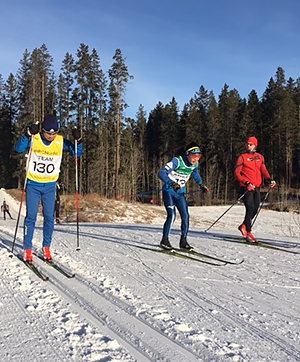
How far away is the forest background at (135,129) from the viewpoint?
38.3 m

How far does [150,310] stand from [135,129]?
63.8m

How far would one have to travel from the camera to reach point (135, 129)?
66000 mm

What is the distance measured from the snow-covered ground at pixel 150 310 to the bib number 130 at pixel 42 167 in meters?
1.43

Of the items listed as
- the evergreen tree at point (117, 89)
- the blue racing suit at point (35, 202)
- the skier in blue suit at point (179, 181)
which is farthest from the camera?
the evergreen tree at point (117, 89)

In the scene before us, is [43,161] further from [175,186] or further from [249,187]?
[249,187]

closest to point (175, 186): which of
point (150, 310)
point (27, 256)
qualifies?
point (27, 256)

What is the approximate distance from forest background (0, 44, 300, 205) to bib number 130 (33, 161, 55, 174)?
1109 inches

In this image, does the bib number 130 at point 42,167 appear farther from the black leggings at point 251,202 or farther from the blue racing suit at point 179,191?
the black leggings at point 251,202

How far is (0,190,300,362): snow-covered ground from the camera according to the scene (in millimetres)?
2496

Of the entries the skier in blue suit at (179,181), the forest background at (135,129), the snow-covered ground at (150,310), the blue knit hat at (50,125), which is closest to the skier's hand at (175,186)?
the skier in blue suit at (179,181)

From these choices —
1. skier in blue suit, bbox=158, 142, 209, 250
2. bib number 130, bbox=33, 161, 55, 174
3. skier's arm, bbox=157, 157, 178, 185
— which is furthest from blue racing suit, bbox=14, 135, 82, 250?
skier in blue suit, bbox=158, 142, 209, 250

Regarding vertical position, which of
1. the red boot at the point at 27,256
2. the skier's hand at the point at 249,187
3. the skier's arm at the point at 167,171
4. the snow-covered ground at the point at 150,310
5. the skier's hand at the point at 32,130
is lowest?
the snow-covered ground at the point at 150,310

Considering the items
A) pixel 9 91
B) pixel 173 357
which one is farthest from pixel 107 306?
pixel 9 91

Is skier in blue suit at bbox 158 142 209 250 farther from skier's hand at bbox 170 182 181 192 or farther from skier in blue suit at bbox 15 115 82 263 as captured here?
skier in blue suit at bbox 15 115 82 263
